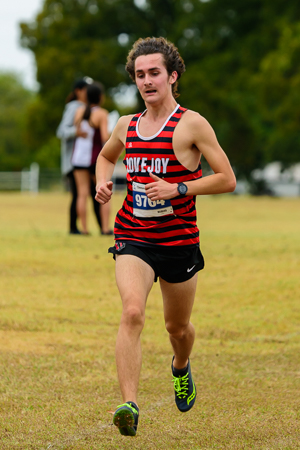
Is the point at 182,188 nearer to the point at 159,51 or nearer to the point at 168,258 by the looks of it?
the point at 168,258

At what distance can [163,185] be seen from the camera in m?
4.11

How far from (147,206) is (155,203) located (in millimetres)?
50

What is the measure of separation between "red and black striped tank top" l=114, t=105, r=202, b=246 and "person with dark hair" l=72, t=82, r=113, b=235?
732cm

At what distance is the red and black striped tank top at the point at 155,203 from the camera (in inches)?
168

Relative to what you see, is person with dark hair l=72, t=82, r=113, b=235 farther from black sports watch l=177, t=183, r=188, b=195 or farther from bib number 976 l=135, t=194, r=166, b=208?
black sports watch l=177, t=183, r=188, b=195

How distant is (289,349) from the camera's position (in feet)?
21.1

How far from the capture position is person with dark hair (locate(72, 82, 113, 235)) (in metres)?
11.6

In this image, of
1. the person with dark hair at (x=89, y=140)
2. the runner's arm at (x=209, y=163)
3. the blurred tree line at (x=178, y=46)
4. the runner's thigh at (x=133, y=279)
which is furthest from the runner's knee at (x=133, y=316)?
the blurred tree line at (x=178, y=46)

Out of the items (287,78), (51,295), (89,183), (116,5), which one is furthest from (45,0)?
(51,295)

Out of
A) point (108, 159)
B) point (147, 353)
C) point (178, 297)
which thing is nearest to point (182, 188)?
point (178, 297)

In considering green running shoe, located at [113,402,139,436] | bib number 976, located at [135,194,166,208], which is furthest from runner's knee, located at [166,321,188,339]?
green running shoe, located at [113,402,139,436]

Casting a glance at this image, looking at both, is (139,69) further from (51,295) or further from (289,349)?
(51,295)

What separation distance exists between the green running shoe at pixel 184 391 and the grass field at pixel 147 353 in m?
0.07

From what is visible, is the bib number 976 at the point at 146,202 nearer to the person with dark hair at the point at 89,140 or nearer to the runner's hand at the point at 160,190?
the runner's hand at the point at 160,190
